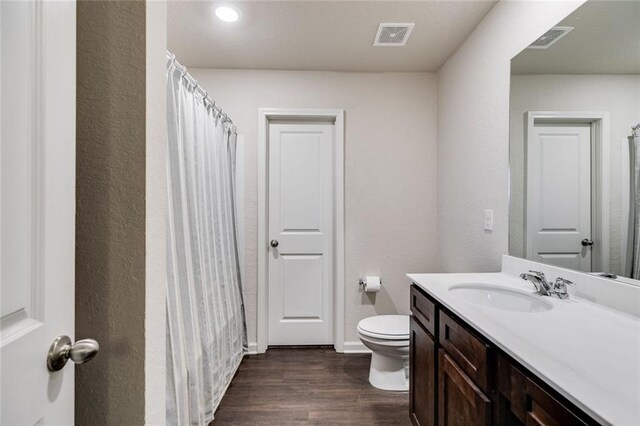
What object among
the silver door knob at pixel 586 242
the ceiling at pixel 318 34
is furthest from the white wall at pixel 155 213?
the silver door knob at pixel 586 242

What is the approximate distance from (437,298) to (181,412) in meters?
1.28

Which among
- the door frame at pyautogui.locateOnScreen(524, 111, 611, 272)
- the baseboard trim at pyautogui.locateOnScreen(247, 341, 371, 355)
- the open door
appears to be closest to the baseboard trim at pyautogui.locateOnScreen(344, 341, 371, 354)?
the baseboard trim at pyautogui.locateOnScreen(247, 341, 371, 355)

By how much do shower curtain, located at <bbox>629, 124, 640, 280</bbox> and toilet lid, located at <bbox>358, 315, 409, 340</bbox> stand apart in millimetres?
1240

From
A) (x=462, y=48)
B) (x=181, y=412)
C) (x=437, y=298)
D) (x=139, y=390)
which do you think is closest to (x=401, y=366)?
(x=437, y=298)

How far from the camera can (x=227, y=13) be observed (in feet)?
6.09

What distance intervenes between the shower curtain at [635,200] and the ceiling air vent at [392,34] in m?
1.43

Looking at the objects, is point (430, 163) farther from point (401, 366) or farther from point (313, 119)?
point (401, 366)

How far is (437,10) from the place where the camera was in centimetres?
182

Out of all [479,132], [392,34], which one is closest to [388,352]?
[479,132]

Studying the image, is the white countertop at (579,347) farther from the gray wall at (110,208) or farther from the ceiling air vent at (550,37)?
the ceiling air vent at (550,37)

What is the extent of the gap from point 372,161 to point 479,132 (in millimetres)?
901

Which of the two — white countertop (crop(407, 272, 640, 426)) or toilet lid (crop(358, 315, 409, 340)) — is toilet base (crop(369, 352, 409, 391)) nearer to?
toilet lid (crop(358, 315, 409, 340))

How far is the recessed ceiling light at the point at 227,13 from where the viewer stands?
5.94ft

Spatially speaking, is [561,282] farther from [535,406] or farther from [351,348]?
[351,348]
